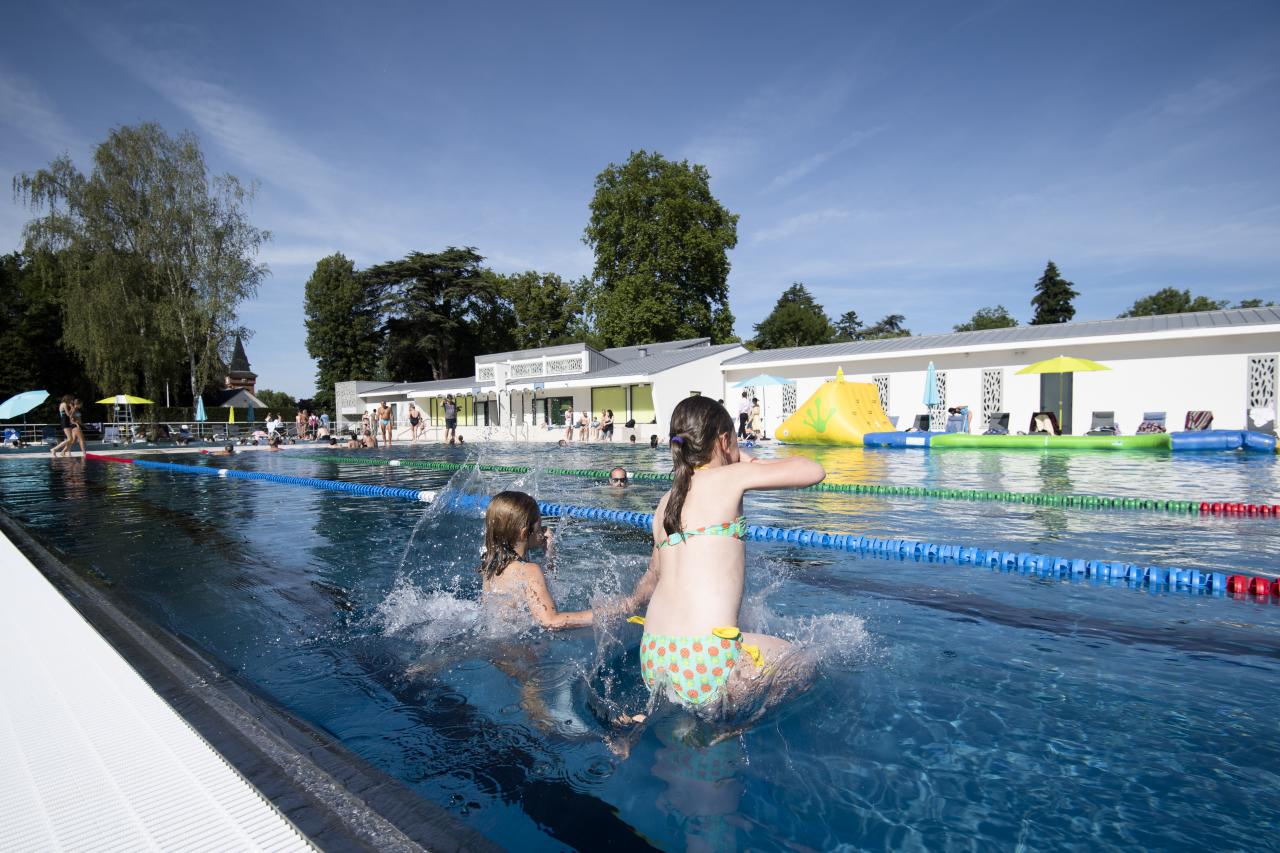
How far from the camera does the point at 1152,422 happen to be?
1731cm

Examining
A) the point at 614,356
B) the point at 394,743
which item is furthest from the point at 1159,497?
the point at 614,356

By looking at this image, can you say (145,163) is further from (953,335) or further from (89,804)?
(89,804)

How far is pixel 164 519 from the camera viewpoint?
7.82 meters

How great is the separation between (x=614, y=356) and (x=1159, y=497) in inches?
1034

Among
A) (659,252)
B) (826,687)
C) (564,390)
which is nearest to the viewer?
(826,687)

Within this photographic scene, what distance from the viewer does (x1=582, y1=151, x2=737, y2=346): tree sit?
36.7 meters

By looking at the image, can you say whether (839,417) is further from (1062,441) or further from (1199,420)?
(1199,420)

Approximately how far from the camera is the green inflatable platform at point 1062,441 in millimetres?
14445

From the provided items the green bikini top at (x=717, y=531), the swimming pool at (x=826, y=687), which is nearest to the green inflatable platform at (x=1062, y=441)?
the swimming pool at (x=826, y=687)

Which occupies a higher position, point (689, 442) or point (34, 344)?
point (34, 344)

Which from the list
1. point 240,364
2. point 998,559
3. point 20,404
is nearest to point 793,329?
point 20,404

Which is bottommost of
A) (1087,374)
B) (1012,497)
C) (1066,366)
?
(1012,497)

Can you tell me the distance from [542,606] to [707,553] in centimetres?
132

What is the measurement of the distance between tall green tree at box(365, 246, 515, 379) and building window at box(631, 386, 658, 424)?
78.0ft
